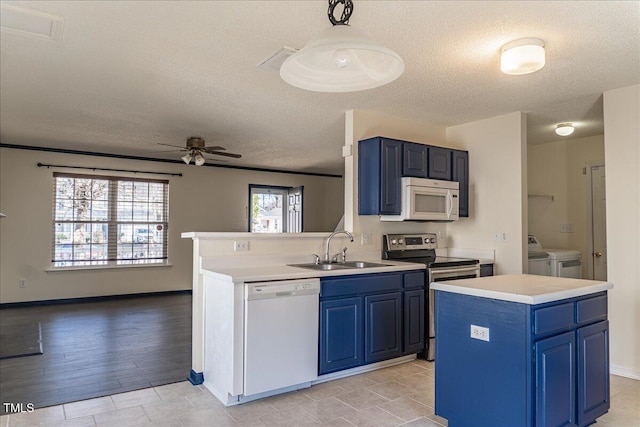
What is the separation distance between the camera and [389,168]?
3938mm

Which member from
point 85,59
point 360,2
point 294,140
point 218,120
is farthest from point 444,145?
point 85,59

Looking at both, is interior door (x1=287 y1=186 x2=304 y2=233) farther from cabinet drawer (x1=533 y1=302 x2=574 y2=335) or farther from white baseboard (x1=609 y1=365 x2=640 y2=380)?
cabinet drawer (x1=533 y1=302 x2=574 y2=335)

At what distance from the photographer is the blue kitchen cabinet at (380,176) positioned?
3902 millimetres

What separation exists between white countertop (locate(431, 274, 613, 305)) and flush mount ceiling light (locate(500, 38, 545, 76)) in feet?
4.27

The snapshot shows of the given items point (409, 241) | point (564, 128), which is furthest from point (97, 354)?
point (564, 128)

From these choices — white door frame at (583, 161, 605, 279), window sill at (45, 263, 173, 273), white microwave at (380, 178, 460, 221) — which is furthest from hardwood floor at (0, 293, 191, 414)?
white door frame at (583, 161, 605, 279)

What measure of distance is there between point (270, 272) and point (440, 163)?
7.55 ft

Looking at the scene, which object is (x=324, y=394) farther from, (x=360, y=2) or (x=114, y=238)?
(x=114, y=238)

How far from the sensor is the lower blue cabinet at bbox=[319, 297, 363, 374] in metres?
3.12

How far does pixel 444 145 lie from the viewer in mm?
4863

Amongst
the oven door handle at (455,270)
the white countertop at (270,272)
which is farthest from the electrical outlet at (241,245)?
the oven door handle at (455,270)

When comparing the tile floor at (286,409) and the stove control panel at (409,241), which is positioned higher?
the stove control panel at (409,241)

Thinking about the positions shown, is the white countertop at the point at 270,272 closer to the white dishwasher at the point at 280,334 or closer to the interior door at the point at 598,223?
the white dishwasher at the point at 280,334

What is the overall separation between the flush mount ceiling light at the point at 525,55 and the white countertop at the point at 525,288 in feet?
4.27
